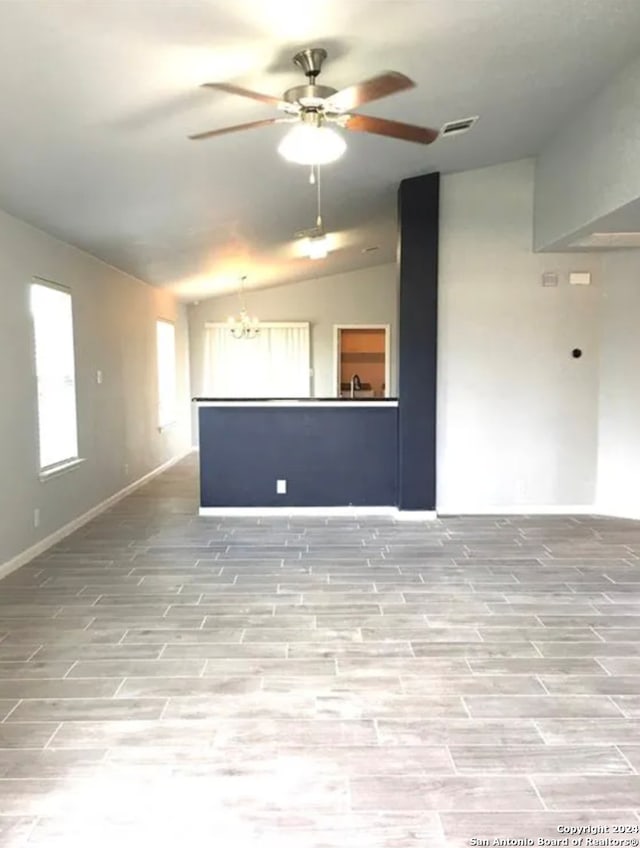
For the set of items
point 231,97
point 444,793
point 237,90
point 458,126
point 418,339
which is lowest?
point 444,793

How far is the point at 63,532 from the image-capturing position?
4770 millimetres

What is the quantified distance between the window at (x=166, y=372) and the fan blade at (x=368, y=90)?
19.0 ft

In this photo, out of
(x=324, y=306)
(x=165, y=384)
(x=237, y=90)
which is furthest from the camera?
(x=324, y=306)

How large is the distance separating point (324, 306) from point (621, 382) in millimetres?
5130

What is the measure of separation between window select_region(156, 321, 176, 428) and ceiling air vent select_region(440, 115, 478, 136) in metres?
4.76

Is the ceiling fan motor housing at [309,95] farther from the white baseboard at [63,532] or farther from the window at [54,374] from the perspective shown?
the white baseboard at [63,532]

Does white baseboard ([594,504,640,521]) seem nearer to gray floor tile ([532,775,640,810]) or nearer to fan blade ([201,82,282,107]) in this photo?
gray floor tile ([532,775,640,810])

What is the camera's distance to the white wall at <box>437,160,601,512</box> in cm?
534

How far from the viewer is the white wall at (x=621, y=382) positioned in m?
5.30

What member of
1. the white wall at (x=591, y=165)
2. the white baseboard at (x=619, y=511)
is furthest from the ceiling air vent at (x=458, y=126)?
the white baseboard at (x=619, y=511)

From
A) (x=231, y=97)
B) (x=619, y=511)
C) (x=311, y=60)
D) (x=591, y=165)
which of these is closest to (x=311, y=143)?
(x=311, y=60)

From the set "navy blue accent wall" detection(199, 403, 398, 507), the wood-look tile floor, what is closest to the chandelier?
"navy blue accent wall" detection(199, 403, 398, 507)

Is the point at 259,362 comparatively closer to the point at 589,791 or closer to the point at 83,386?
the point at 83,386

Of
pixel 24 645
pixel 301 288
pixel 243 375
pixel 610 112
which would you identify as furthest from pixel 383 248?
pixel 24 645
